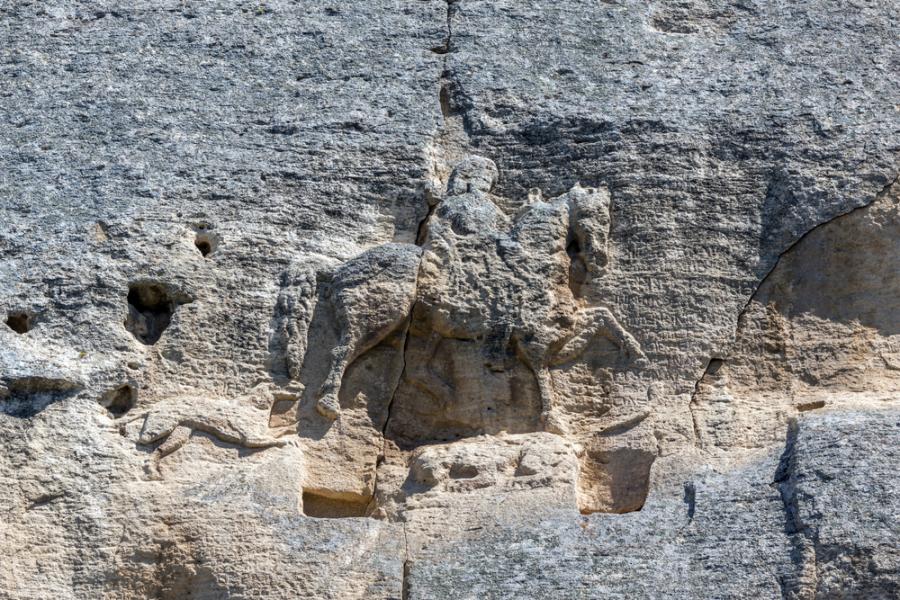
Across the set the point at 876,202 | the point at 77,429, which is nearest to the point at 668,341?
the point at 876,202

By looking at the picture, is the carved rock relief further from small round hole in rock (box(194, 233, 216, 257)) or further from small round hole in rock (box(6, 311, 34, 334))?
small round hole in rock (box(6, 311, 34, 334))

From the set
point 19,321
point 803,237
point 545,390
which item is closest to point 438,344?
point 545,390

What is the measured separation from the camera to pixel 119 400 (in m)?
7.44

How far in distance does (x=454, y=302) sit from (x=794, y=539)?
172cm

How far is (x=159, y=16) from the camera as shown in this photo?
8.48 metres

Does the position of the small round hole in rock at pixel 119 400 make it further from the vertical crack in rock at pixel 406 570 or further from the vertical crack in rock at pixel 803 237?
the vertical crack in rock at pixel 803 237

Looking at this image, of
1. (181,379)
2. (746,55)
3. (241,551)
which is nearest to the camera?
(241,551)

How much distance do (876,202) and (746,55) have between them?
961 millimetres

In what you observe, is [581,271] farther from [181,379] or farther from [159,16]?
[159,16]

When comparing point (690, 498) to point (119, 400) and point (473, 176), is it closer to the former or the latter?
point (473, 176)

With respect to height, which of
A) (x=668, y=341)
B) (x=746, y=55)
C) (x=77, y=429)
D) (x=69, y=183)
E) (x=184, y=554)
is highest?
(x=746, y=55)

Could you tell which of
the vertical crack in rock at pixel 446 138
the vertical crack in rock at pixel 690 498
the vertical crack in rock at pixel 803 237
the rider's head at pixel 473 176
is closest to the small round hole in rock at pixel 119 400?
the vertical crack in rock at pixel 446 138

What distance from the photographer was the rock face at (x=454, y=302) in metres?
6.99

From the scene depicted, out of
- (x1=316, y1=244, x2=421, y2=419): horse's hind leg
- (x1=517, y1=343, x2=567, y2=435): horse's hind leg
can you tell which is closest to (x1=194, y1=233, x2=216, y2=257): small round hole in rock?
(x1=316, y1=244, x2=421, y2=419): horse's hind leg
